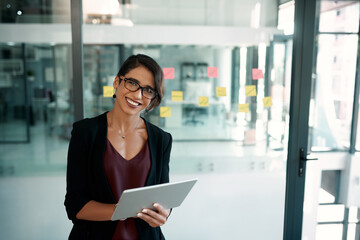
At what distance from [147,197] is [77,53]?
130 cm

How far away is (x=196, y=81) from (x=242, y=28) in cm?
55

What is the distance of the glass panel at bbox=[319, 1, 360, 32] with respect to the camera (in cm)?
441

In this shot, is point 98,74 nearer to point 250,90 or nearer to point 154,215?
point 250,90

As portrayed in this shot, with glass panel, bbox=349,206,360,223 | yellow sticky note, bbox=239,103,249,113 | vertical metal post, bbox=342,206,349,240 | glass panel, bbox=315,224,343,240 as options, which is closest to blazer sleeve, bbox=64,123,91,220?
yellow sticky note, bbox=239,103,249,113

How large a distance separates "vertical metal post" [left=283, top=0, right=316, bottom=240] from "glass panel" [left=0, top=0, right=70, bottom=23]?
164 centimetres

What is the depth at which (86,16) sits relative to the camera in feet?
7.70

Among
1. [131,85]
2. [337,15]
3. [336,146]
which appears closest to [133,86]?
[131,85]

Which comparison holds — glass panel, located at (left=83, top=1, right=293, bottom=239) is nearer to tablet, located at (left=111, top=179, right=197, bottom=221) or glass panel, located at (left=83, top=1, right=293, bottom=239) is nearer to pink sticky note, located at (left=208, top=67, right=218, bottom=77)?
pink sticky note, located at (left=208, top=67, right=218, bottom=77)

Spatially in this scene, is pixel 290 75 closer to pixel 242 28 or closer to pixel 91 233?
pixel 242 28

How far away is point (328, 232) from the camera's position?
2881 millimetres

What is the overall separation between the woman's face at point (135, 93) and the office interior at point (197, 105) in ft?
3.06

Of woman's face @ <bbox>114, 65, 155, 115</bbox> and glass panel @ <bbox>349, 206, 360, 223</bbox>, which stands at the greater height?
woman's face @ <bbox>114, 65, 155, 115</bbox>

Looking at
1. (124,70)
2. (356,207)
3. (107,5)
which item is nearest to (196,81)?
(107,5)

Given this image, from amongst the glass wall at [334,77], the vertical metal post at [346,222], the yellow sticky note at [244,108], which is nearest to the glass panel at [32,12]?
the yellow sticky note at [244,108]
